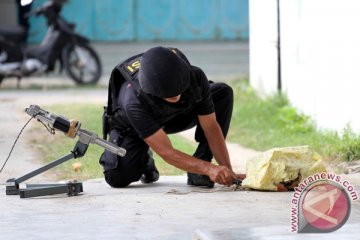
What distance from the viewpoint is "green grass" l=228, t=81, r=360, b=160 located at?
835 cm

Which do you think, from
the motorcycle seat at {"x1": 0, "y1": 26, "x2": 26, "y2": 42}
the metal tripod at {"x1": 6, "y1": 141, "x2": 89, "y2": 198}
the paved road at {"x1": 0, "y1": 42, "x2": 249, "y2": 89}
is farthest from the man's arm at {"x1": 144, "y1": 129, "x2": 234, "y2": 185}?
the motorcycle seat at {"x1": 0, "y1": 26, "x2": 26, "y2": 42}

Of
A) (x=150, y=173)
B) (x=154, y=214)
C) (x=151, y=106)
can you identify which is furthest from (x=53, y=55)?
(x=154, y=214)

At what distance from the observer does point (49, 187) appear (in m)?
6.56

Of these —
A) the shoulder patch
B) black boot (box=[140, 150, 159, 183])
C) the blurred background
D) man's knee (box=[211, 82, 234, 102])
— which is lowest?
the blurred background

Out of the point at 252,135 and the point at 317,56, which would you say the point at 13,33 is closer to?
the point at 252,135

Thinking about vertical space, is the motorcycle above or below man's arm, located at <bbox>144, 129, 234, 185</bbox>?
below

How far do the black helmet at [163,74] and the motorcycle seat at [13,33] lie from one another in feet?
28.7

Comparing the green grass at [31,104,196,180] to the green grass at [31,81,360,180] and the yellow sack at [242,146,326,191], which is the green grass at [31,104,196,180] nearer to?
the green grass at [31,81,360,180]

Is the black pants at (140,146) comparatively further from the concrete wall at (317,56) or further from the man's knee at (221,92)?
the concrete wall at (317,56)

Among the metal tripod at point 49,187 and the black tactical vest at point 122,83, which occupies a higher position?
the black tactical vest at point 122,83

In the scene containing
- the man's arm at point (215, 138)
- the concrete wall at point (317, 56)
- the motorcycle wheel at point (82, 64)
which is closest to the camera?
the man's arm at point (215, 138)

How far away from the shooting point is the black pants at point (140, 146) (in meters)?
6.82

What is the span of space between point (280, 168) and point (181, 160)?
26.9 inches

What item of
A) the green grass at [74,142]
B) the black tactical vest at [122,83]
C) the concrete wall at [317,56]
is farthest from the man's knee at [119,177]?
the concrete wall at [317,56]
